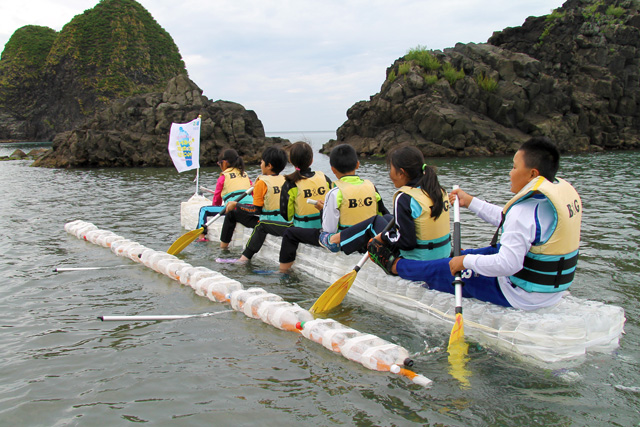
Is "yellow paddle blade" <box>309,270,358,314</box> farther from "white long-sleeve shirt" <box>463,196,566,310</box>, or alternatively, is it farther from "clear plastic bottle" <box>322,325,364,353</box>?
"white long-sleeve shirt" <box>463,196,566,310</box>

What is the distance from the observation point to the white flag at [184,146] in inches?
515

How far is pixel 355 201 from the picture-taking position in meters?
6.72

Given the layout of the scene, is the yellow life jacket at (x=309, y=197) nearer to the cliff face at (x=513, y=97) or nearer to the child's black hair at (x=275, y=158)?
the child's black hair at (x=275, y=158)

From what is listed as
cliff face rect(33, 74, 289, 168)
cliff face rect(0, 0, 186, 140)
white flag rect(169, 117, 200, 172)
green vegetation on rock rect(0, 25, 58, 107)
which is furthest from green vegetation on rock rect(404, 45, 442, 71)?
green vegetation on rock rect(0, 25, 58, 107)

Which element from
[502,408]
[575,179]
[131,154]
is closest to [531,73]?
[575,179]

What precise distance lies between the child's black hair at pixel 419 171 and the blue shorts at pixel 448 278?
0.59 m

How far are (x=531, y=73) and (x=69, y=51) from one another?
121 metres

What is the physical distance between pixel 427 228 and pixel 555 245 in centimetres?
147

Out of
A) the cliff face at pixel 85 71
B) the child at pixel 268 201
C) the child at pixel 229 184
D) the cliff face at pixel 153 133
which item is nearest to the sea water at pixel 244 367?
the child at pixel 268 201

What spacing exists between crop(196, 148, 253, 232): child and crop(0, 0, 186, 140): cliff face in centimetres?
11681

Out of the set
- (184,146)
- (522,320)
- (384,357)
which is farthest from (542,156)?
(184,146)

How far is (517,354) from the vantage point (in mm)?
4426

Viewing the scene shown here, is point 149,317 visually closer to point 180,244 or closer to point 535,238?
point 180,244

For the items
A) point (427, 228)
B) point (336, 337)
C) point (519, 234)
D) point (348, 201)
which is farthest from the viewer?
point (348, 201)
